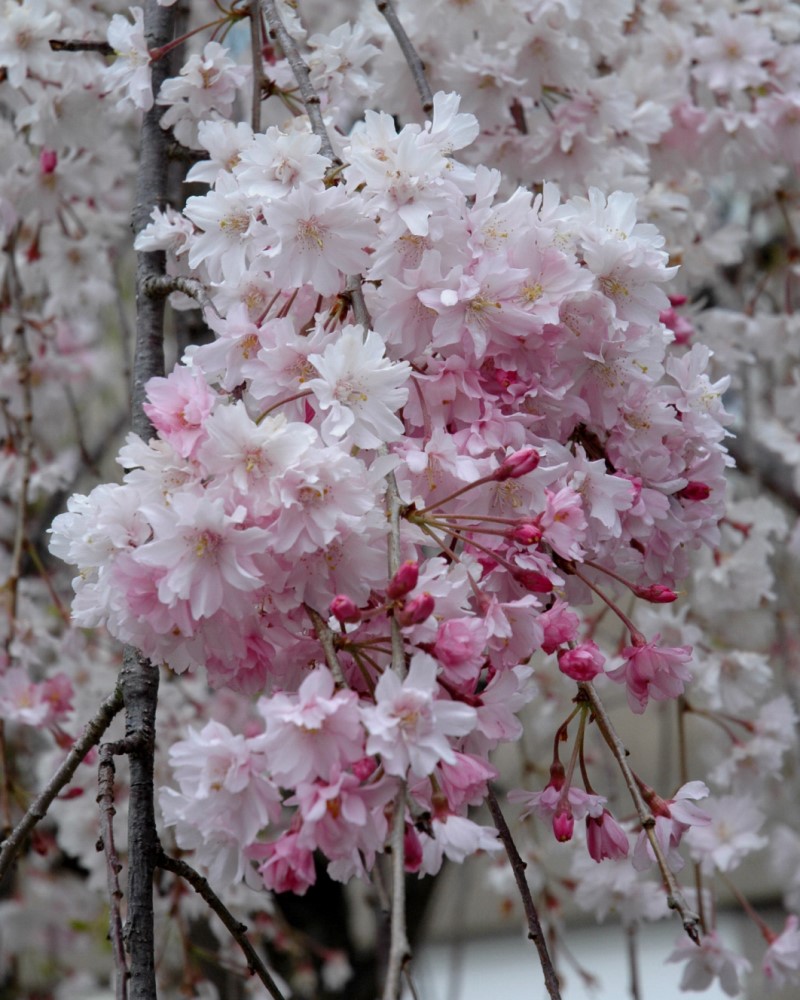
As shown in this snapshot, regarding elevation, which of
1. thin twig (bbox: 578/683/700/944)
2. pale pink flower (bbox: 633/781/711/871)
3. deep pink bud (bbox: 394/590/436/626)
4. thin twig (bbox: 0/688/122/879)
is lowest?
thin twig (bbox: 0/688/122/879)

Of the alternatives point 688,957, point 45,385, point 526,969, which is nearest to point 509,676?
point 688,957

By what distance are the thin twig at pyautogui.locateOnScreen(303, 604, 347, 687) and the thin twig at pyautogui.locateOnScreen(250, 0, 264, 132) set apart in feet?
2.29

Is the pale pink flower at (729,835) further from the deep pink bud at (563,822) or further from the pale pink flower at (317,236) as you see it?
the pale pink flower at (317,236)

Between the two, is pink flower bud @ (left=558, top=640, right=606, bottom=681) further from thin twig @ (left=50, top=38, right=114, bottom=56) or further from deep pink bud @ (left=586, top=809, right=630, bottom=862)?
thin twig @ (left=50, top=38, right=114, bottom=56)

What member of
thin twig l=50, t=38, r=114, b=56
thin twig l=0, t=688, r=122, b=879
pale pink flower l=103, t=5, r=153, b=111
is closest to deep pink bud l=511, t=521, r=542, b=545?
thin twig l=0, t=688, r=122, b=879

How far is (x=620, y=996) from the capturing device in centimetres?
483

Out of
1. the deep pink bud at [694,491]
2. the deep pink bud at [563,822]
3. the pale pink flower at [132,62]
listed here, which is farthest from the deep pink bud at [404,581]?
the pale pink flower at [132,62]

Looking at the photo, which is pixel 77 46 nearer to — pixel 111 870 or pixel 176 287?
pixel 176 287

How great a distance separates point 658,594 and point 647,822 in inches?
6.8

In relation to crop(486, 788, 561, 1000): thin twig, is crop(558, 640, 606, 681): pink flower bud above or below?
above

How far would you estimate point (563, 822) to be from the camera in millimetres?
892

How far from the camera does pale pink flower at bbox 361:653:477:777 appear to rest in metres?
0.71

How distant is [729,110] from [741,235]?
0.25 meters

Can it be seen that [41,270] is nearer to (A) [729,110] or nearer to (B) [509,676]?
(A) [729,110]
